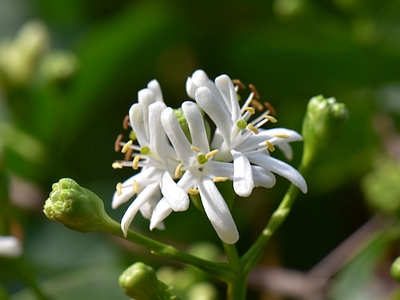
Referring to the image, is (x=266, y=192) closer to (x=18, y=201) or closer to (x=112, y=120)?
(x=112, y=120)

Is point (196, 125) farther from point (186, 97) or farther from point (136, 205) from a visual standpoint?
point (186, 97)

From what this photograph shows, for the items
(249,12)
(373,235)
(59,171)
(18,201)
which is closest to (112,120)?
(59,171)

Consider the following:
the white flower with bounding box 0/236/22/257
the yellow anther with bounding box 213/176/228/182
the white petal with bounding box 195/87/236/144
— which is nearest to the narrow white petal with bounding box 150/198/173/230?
the yellow anther with bounding box 213/176/228/182

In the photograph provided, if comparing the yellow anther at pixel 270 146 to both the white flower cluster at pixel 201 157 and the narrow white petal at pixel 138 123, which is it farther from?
the narrow white petal at pixel 138 123

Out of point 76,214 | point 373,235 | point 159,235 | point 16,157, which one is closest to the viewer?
point 76,214

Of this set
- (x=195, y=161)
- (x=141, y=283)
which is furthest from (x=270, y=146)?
(x=141, y=283)

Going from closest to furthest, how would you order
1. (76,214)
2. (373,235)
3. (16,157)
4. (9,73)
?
(76,214), (373,235), (9,73), (16,157)
